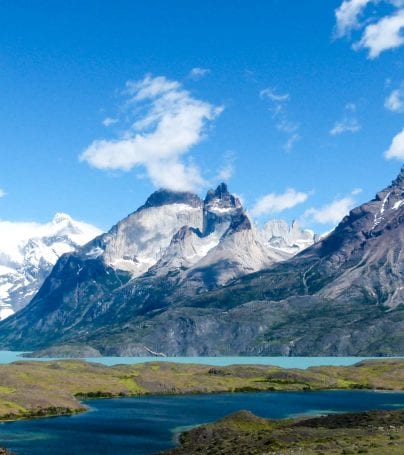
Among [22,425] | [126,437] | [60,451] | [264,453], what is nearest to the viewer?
[264,453]

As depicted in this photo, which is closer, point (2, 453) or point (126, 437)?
point (2, 453)

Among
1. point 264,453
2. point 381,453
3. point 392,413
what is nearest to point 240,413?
point 392,413

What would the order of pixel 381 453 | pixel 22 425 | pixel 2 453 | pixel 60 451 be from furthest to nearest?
pixel 22 425 → pixel 60 451 → pixel 2 453 → pixel 381 453

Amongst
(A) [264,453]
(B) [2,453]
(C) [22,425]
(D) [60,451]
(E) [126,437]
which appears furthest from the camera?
(C) [22,425]

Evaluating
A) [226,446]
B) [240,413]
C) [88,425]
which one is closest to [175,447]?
[226,446]

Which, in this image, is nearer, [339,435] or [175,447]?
[339,435]

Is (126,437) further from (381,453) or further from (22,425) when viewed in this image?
(381,453)

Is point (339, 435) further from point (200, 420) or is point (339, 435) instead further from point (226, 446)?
point (200, 420)
